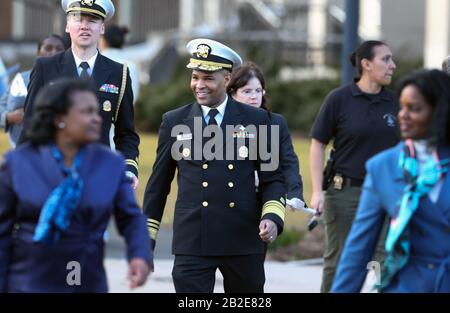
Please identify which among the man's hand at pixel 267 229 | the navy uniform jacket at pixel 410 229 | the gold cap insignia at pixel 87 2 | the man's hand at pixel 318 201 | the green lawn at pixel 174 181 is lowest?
the green lawn at pixel 174 181

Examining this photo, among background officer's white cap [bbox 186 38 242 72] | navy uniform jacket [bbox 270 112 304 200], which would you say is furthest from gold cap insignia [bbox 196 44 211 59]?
navy uniform jacket [bbox 270 112 304 200]

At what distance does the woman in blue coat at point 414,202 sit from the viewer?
5.14m

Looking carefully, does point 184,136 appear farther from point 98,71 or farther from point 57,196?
point 57,196

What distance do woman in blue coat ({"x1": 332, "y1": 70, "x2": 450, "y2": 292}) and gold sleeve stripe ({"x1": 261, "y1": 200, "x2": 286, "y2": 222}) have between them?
6.28 ft

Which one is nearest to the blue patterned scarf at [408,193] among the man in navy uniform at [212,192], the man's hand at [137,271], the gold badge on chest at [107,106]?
the man's hand at [137,271]

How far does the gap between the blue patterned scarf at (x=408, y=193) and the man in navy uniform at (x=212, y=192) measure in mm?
1926

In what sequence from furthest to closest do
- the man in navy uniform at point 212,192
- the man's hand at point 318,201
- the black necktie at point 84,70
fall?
the man's hand at point 318,201 < the black necktie at point 84,70 < the man in navy uniform at point 212,192

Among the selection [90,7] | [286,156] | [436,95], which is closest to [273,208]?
[286,156]

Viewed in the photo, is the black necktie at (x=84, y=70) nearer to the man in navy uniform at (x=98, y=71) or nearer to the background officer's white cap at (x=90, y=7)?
the man in navy uniform at (x=98, y=71)

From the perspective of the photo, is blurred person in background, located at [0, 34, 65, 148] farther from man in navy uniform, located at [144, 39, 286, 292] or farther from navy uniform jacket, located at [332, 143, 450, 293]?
navy uniform jacket, located at [332, 143, 450, 293]

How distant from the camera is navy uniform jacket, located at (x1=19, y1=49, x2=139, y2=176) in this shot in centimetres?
737

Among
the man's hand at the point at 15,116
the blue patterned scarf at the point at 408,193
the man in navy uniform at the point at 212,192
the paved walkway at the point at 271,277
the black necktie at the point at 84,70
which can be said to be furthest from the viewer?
the paved walkway at the point at 271,277

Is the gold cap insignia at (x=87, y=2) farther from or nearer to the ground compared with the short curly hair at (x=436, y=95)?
farther from the ground

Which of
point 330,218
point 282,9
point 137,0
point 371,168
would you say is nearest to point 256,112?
point 330,218
